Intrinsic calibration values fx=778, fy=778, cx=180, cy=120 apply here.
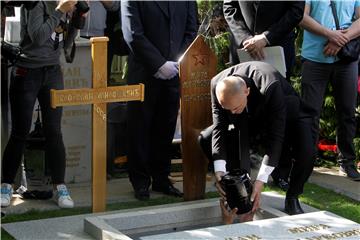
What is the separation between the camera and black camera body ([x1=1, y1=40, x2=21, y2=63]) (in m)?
5.36

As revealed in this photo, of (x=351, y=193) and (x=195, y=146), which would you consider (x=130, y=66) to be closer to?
(x=195, y=146)

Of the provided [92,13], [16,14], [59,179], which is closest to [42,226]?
[59,179]

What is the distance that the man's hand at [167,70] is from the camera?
5.79 metres

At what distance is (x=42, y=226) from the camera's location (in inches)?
203

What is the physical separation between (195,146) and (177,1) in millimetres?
1134

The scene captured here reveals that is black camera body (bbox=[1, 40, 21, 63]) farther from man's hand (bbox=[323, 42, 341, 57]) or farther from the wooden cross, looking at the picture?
man's hand (bbox=[323, 42, 341, 57])

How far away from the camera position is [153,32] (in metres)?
5.90

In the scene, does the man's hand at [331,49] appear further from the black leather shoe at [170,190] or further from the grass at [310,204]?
the black leather shoe at [170,190]

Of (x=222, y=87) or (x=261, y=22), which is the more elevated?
(x=261, y=22)

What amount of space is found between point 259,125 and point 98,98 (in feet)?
3.70

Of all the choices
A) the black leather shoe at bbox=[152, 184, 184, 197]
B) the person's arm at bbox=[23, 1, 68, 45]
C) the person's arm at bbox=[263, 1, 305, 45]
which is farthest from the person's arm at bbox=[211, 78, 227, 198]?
the person's arm at bbox=[23, 1, 68, 45]

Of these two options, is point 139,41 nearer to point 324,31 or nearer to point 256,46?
point 256,46

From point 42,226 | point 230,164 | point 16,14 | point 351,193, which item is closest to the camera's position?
→ point 42,226

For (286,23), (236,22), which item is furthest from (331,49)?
(236,22)
